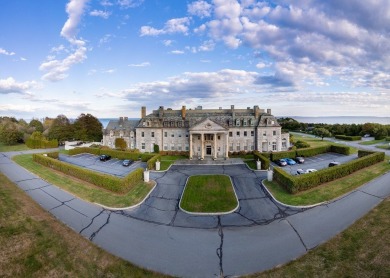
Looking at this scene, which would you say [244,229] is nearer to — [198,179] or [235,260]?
[235,260]

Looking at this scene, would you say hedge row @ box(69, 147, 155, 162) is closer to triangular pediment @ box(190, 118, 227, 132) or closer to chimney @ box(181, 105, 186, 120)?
triangular pediment @ box(190, 118, 227, 132)

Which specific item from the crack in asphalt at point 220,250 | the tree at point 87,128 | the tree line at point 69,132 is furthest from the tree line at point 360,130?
the tree line at point 69,132

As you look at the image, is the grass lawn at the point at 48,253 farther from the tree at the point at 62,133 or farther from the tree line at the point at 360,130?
the tree line at the point at 360,130

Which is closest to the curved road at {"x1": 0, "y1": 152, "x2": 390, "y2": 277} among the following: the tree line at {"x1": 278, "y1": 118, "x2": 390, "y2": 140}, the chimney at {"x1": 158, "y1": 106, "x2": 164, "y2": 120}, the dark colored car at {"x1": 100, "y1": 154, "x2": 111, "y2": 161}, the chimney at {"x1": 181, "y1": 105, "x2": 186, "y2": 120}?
the dark colored car at {"x1": 100, "y1": 154, "x2": 111, "y2": 161}

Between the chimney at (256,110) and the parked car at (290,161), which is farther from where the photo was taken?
the chimney at (256,110)

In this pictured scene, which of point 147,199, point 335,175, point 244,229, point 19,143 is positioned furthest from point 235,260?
point 19,143

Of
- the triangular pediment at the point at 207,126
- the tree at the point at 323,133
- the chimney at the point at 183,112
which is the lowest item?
the tree at the point at 323,133
